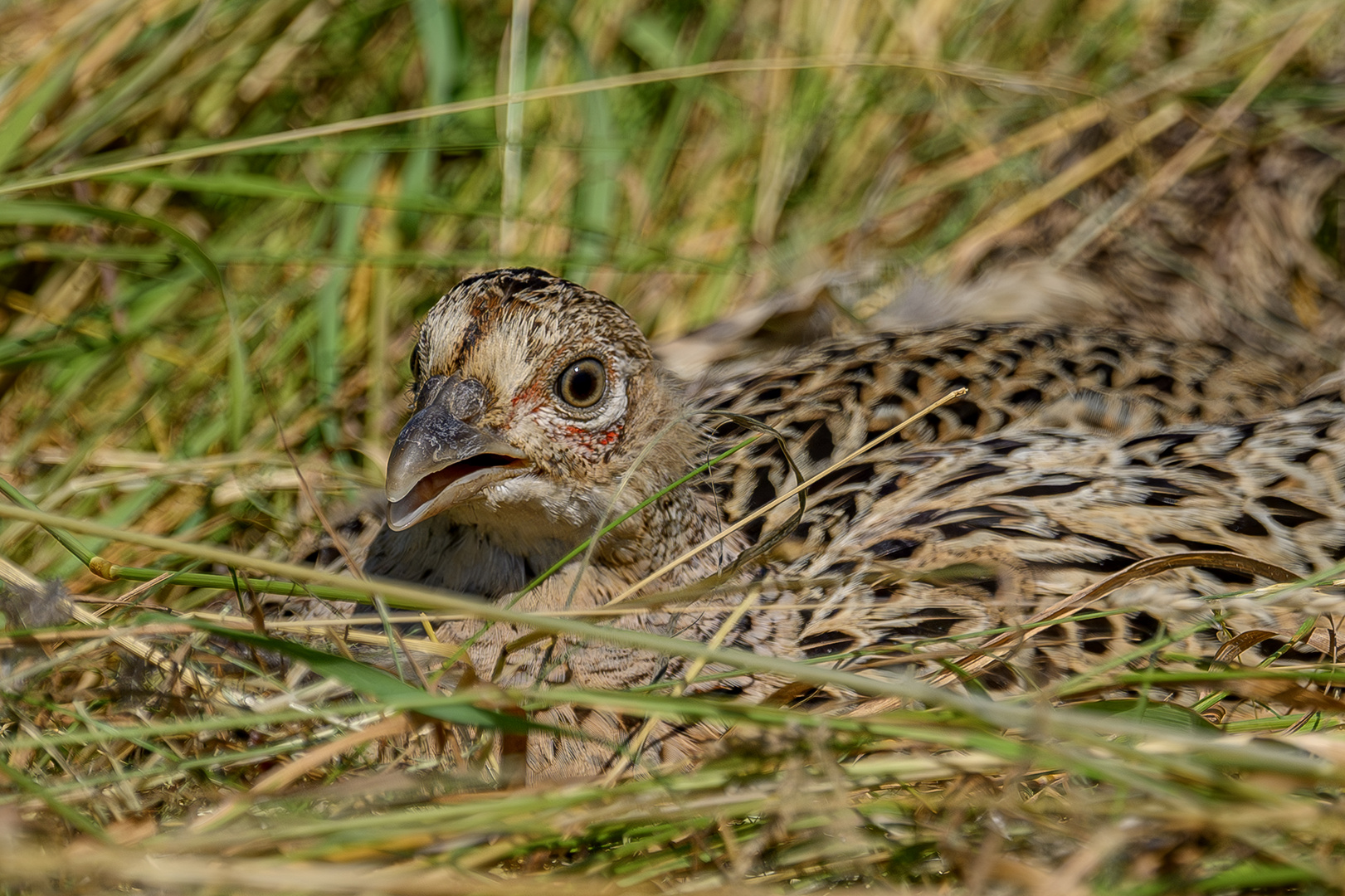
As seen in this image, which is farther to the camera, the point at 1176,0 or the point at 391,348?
the point at 1176,0

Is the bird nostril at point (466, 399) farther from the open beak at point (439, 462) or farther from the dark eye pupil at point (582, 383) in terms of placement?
the dark eye pupil at point (582, 383)

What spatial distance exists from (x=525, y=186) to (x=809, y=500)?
5.40 feet

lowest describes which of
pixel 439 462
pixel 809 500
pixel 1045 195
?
pixel 809 500

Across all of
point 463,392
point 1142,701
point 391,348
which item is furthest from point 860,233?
point 1142,701

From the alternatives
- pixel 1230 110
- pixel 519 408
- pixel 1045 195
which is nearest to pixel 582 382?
pixel 519 408

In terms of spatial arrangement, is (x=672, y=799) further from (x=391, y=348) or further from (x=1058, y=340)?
(x=391, y=348)

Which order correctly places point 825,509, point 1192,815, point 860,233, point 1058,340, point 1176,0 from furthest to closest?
point 1176,0 → point 860,233 → point 1058,340 → point 825,509 → point 1192,815

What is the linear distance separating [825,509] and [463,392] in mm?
808

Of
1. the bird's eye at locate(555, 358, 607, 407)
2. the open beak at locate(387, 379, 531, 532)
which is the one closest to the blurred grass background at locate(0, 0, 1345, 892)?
the open beak at locate(387, 379, 531, 532)

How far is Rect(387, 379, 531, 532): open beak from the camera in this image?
2121 millimetres

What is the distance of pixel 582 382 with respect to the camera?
7.58 ft

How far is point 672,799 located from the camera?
5.88ft

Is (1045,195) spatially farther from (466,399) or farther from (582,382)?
(466,399)

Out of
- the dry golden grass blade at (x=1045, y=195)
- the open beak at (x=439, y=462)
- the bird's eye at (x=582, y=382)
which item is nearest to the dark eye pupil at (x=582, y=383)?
the bird's eye at (x=582, y=382)
